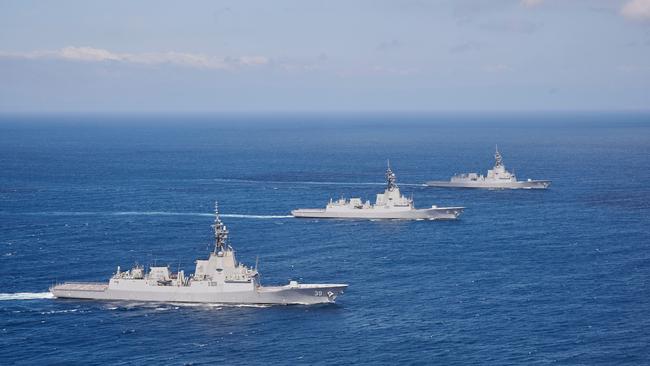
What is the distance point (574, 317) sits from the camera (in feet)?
295

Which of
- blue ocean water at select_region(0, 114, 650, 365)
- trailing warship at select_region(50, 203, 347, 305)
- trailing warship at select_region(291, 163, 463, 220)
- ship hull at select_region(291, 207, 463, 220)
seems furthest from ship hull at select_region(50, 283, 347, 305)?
trailing warship at select_region(291, 163, 463, 220)

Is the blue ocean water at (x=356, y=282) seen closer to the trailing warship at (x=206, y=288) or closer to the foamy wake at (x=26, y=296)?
the foamy wake at (x=26, y=296)

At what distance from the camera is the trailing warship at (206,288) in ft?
323

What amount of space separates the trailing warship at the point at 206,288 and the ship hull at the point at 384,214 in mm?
59648

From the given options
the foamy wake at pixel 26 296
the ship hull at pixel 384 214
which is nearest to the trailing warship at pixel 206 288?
the foamy wake at pixel 26 296

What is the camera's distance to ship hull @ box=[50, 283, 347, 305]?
98.2 metres

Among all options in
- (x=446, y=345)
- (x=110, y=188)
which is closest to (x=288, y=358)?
(x=446, y=345)

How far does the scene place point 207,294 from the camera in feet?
327

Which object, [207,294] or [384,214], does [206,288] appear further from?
[384,214]

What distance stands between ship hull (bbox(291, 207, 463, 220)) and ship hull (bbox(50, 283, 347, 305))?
61.0 meters

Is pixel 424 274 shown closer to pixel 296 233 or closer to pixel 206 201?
pixel 296 233

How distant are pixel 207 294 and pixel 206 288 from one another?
0.70 metres

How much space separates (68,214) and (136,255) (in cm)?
4102

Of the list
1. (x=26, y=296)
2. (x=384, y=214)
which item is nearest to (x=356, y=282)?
(x=26, y=296)
